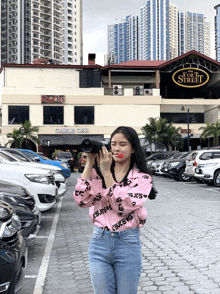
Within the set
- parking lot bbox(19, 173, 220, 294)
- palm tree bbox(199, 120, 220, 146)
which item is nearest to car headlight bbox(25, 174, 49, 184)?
parking lot bbox(19, 173, 220, 294)

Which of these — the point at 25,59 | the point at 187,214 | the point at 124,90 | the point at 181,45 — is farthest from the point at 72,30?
the point at 187,214

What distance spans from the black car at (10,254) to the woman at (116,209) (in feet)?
2.99

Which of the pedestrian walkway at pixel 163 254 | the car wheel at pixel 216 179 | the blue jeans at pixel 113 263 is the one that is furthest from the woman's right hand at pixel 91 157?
the car wheel at pixel 216 179

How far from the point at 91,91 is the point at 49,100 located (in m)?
4.61

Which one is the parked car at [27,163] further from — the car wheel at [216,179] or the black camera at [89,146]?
the car wheel at [216,179]

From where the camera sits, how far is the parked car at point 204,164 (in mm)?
18062

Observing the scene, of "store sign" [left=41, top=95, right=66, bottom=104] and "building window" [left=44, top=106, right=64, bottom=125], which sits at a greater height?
"store sign" [left=41, top=95, right=66, bottom=104]

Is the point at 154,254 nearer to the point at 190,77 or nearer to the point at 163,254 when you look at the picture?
the point at 163,254

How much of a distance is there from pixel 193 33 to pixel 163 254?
6583 inches

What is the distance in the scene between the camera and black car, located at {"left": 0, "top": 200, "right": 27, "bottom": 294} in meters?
3.18

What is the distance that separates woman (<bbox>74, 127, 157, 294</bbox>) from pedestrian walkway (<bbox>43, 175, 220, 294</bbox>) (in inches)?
Answer: 72.5

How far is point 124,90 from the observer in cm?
4488

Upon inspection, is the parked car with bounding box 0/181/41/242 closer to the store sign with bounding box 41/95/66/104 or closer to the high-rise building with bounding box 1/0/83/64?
the store sign with bounding box 41/95/66/104

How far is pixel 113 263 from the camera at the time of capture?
8.54 feet
